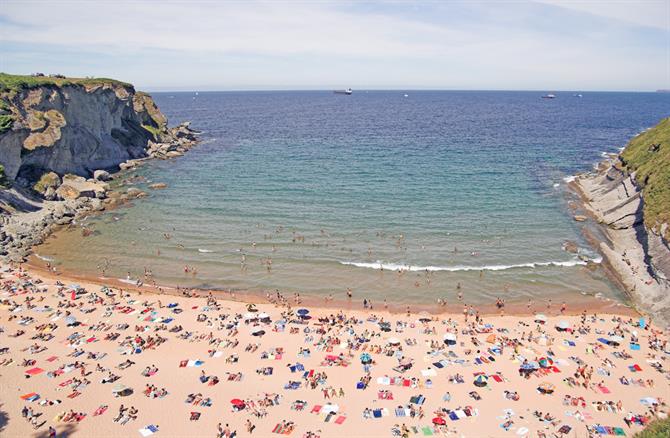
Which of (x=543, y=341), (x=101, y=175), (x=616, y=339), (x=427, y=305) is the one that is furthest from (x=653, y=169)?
(x=101, y=175)

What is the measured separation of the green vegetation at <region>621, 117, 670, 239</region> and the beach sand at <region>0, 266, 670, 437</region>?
14.2 meters

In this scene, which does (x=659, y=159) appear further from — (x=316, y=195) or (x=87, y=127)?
(x=87, y=127)

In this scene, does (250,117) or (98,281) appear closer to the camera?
(98,281)

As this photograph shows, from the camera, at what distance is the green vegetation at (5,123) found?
61719 millimetres

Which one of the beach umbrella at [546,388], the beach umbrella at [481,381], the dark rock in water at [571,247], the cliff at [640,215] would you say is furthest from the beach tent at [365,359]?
the dark rock in water at [571,247]

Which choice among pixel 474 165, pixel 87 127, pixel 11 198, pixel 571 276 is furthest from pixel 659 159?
pixel 87 127

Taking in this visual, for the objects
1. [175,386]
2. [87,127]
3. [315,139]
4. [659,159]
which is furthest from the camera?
[315,139]

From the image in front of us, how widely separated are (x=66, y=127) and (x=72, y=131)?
10.8 feet

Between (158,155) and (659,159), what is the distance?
96.3m

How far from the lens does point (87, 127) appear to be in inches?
3381

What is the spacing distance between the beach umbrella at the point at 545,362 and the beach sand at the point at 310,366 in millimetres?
114

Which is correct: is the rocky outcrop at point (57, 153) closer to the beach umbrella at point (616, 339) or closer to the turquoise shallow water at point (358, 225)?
the turquoise shallow water at point (358, 225)

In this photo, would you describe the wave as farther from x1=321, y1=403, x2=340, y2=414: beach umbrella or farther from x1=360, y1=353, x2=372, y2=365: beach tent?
x1=321, y1=403, x2=340, y2=414: beach umbrella

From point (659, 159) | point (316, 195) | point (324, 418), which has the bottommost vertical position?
point (324, 418)
